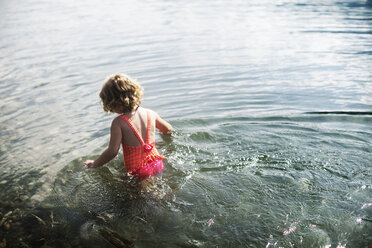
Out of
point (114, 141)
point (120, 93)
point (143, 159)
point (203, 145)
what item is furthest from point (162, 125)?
point (120, 93)

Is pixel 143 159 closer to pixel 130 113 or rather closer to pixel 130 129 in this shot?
pixel 130 129

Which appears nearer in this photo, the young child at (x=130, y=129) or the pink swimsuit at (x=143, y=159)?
the young child at (x=130, y=129)

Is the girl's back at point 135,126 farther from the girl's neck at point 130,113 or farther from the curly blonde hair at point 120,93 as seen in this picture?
the curly blonde hair at point 120,93

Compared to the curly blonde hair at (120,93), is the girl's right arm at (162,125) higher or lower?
lower

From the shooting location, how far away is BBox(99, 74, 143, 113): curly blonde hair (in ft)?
14.3

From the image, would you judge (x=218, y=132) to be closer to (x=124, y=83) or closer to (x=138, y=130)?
(x=138, y=130)

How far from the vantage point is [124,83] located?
14.3 ft

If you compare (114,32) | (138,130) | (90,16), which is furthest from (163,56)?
(90,16)

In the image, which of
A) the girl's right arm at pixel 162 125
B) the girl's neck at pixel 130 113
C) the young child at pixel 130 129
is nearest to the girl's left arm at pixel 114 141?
the young child at pixel 130 129

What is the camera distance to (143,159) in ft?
15.7

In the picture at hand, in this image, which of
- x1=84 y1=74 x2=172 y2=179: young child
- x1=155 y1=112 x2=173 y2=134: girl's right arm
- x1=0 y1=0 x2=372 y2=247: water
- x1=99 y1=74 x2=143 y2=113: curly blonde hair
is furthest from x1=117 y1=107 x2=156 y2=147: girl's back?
x1=0 y1=0 x2=372 y2=247: water

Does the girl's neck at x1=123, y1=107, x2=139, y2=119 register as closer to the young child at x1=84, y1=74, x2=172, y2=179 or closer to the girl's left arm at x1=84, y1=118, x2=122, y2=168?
the young child at x1=84, y1=74, x2=172, y2=179

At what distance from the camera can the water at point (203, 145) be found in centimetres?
383

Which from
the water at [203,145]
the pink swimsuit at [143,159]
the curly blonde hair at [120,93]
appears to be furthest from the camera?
the pink swimsuit at [143,159]
